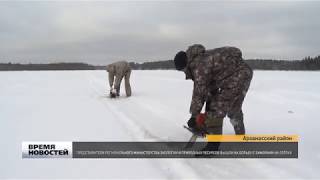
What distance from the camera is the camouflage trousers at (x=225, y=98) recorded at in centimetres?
506

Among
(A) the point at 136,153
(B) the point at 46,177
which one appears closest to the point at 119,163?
(A) the point at 136,153

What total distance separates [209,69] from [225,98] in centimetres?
47

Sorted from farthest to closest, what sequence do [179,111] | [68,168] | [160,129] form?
[179,111] < [160,129] < [68,168]

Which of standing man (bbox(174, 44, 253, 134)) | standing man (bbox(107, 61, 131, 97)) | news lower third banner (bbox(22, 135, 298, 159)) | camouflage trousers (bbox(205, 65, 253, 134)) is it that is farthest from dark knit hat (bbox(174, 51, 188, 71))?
standing man (bbox(107, 61, 131, 97))

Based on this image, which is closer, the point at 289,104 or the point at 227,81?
the point at 227,81

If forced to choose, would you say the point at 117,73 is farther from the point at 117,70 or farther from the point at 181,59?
the point at 181,59

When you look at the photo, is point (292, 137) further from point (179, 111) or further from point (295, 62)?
point (295, 62)

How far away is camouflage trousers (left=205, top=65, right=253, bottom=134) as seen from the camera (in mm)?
5059

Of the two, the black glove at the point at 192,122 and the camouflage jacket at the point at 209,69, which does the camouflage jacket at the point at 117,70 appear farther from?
the black glove at the point at 192,122

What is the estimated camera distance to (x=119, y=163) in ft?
16.0

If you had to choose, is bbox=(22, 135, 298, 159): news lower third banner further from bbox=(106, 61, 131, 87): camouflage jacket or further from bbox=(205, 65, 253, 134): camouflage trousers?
bbox=(106, 61, 131, 87): camouflage jacket

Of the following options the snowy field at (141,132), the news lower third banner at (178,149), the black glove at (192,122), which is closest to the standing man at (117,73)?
the snowy field at (141,132)

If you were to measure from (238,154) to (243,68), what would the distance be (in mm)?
1136

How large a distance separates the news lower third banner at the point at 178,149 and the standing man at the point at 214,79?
32 cm
